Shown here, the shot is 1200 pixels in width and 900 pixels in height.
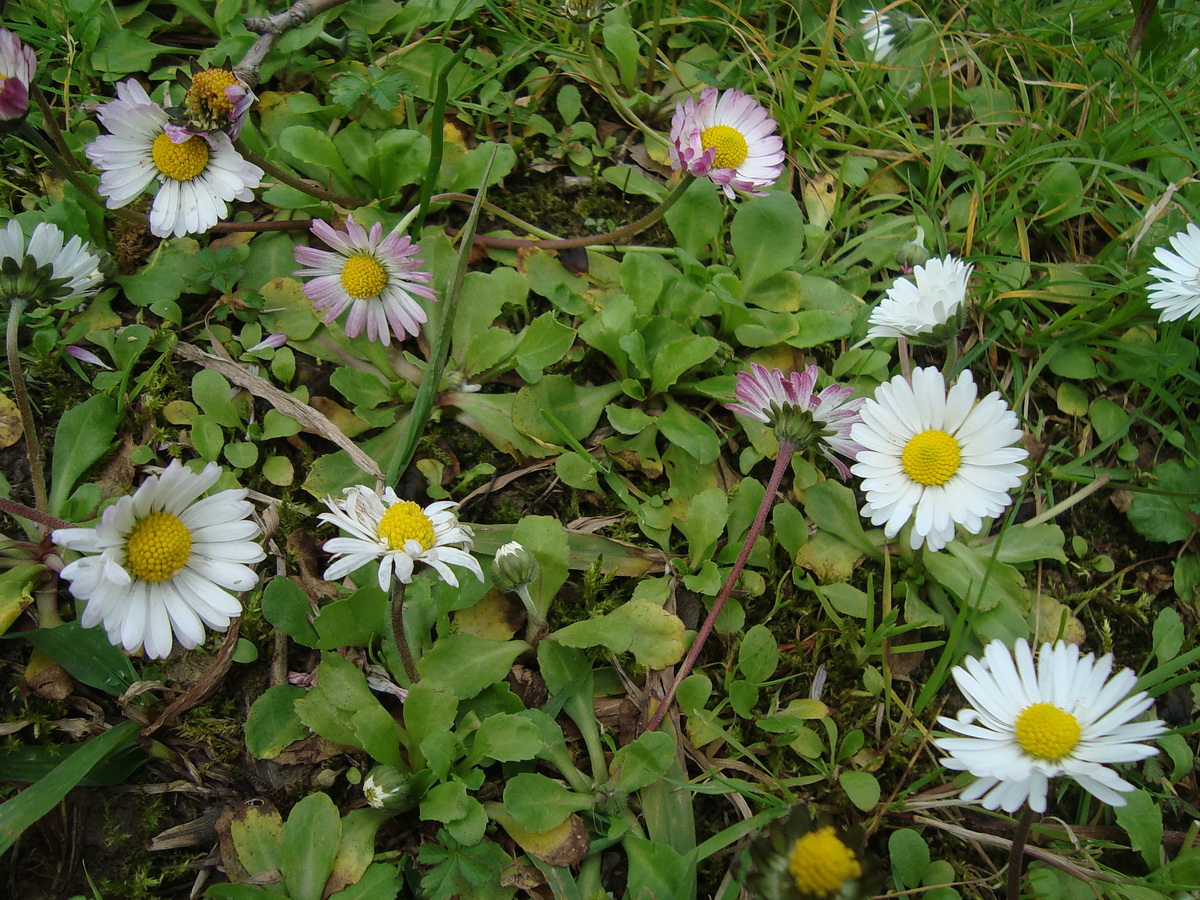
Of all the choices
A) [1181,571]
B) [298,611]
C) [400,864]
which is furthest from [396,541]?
[1181,571]

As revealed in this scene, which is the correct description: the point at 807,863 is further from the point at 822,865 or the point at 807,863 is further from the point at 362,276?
the point at 362,276

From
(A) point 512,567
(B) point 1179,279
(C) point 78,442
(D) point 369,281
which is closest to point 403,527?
(A) point 512,567

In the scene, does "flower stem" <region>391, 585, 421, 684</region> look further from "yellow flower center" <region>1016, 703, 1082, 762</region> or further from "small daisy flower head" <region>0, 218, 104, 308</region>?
"yellow flower center" <region>1016, 703, 1082, 762</region>

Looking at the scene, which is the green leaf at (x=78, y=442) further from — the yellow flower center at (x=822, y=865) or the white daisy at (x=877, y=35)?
the white daisy at (x=877, y=35)

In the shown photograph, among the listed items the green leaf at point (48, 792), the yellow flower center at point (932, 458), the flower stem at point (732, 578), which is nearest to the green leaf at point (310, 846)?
the green leaf at point (48, 792)

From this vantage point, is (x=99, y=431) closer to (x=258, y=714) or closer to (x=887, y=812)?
(x=258, y=714)
